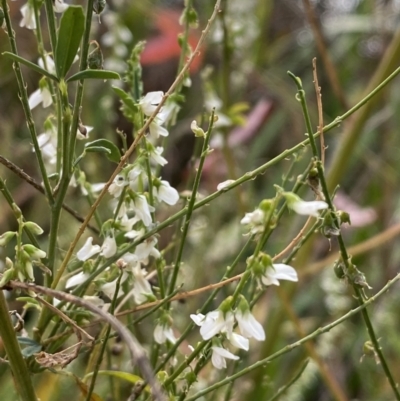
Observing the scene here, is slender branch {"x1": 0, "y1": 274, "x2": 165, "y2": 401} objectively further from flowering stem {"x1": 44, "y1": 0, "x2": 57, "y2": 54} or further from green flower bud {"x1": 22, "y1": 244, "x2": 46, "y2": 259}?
flowering stem {"x1": 44, "y1": 0, "x2": 57, "y2": 54}

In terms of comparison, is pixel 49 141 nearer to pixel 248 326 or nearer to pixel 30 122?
pixel 30 122

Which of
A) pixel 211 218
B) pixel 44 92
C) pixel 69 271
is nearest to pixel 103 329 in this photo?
pixel 69 271

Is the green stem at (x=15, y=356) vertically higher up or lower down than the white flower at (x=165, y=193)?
lower down

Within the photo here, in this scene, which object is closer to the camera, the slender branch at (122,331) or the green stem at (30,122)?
the slender branch at (122,331)

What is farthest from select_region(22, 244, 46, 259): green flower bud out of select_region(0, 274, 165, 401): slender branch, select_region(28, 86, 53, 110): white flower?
select_region(28, 86, 53, 110): white flower

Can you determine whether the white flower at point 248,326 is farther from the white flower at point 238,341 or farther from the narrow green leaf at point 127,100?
the narrow green leaf at point 127,100

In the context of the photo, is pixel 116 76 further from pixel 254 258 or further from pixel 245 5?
pixel 245 5

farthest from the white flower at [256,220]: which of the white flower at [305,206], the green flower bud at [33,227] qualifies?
the green flower bud at [33,227]
